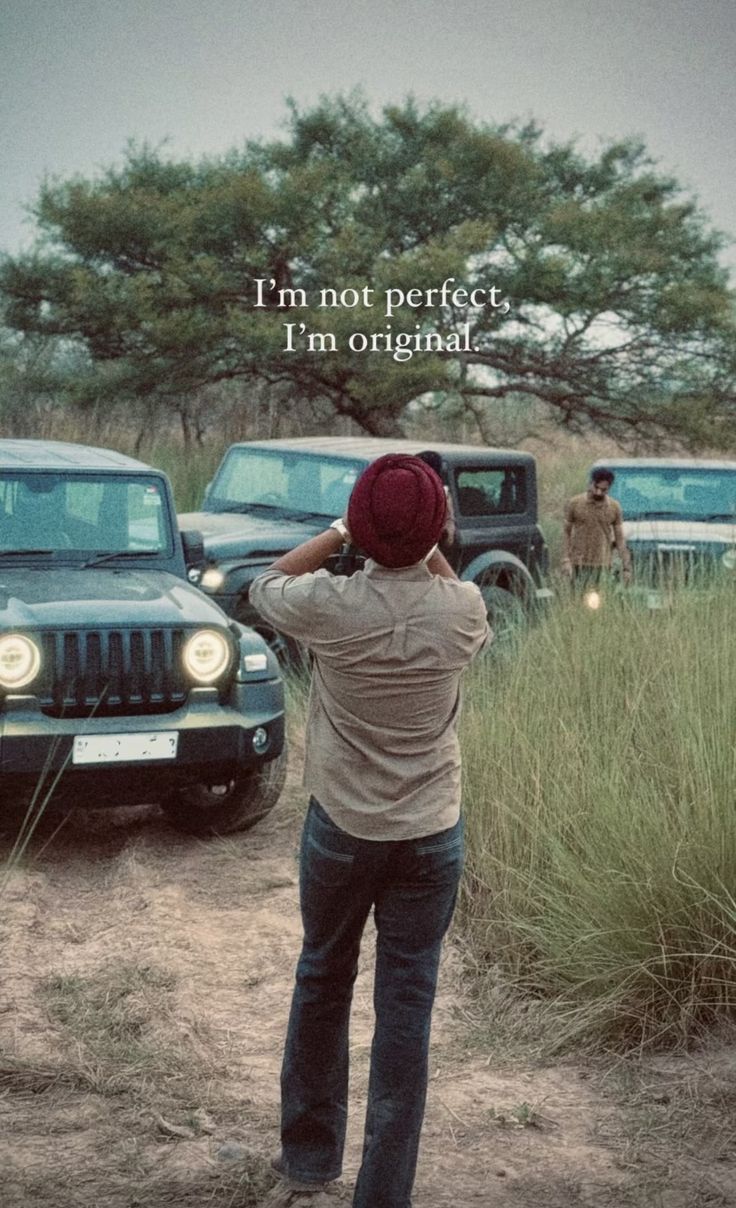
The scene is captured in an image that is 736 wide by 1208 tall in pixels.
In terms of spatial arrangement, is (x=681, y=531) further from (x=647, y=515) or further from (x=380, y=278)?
(x=380, y=278)

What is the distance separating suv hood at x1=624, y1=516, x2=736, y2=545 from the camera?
10.2 m

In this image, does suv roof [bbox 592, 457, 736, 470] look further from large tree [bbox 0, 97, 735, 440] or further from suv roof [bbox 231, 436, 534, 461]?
large tree [bbox 0, 97, 735, 440]

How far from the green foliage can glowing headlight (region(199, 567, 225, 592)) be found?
261 centimetres

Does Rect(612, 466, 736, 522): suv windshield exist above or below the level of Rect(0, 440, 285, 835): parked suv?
above

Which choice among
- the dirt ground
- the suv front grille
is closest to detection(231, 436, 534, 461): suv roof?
the suv front grille

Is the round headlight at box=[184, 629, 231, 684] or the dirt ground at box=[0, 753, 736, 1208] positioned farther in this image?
the round headlight at box=[184, 629, 231, 684]

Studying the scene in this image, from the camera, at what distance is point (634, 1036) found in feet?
13.8

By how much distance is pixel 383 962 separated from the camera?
3002mm

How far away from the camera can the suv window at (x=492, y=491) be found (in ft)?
32.7

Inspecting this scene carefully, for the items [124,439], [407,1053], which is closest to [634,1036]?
[407,1053]

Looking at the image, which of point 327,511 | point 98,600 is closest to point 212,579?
point 327,511

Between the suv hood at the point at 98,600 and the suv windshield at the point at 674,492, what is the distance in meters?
5.77

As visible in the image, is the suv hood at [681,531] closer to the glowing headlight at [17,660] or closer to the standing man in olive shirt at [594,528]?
the standing man in olive shirt at [594,528]

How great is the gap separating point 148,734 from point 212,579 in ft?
10.3
